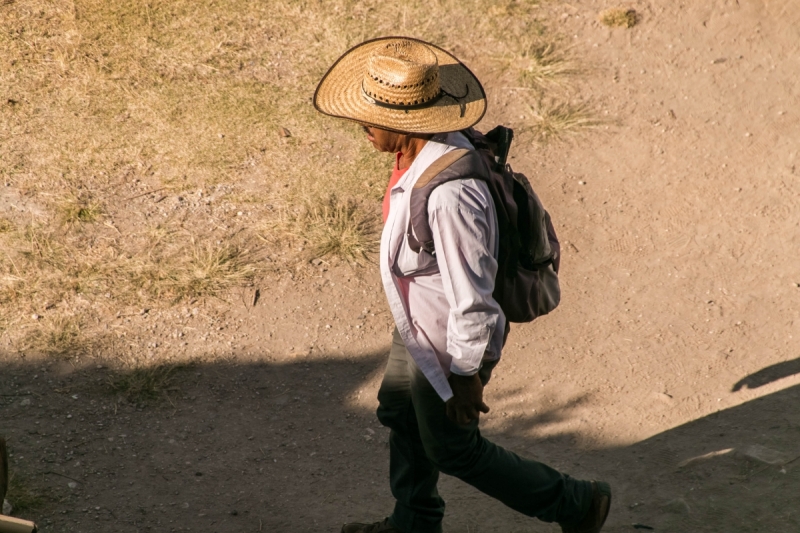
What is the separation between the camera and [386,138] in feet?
9.48

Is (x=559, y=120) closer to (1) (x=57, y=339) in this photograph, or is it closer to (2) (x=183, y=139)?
(2) (x=183, y=139)

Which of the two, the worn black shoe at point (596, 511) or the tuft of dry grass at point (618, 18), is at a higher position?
the tuft of dry grass at point (618, 18)

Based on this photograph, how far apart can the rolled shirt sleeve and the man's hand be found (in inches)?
3.5

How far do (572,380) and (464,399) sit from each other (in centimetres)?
190

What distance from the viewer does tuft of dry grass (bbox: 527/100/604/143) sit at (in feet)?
20.2

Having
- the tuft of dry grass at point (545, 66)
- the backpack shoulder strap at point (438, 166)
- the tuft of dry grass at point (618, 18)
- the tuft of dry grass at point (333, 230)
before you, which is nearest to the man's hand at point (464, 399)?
the backpack shoulder strap at point (438, 166)

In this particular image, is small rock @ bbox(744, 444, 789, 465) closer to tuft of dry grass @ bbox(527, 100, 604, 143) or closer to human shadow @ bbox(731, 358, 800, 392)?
human shadow @ bbox(731, 358, 800, 392)

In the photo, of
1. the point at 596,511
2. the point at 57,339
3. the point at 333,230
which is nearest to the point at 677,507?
the point at 596,511

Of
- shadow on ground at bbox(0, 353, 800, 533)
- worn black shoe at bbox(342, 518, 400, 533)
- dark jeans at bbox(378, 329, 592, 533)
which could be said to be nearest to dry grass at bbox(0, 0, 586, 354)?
shadow on ground at bbox(0, 353, 800, 533)

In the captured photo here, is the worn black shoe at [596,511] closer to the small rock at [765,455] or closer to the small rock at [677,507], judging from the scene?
the small rock at [677,507]

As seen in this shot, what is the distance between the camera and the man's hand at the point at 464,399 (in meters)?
2.85

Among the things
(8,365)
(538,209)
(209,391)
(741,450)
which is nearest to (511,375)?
(741,450)

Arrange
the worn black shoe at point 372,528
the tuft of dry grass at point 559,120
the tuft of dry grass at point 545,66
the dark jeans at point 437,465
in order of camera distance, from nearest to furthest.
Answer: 1. the dark jeans at point 437,465
2. the worn black shoe at point 372,528
3. the tuft of dry grass at point 559,120
4. the tuft of dry grass at point 545,66

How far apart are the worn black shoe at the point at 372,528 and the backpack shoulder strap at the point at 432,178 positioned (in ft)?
4.24
